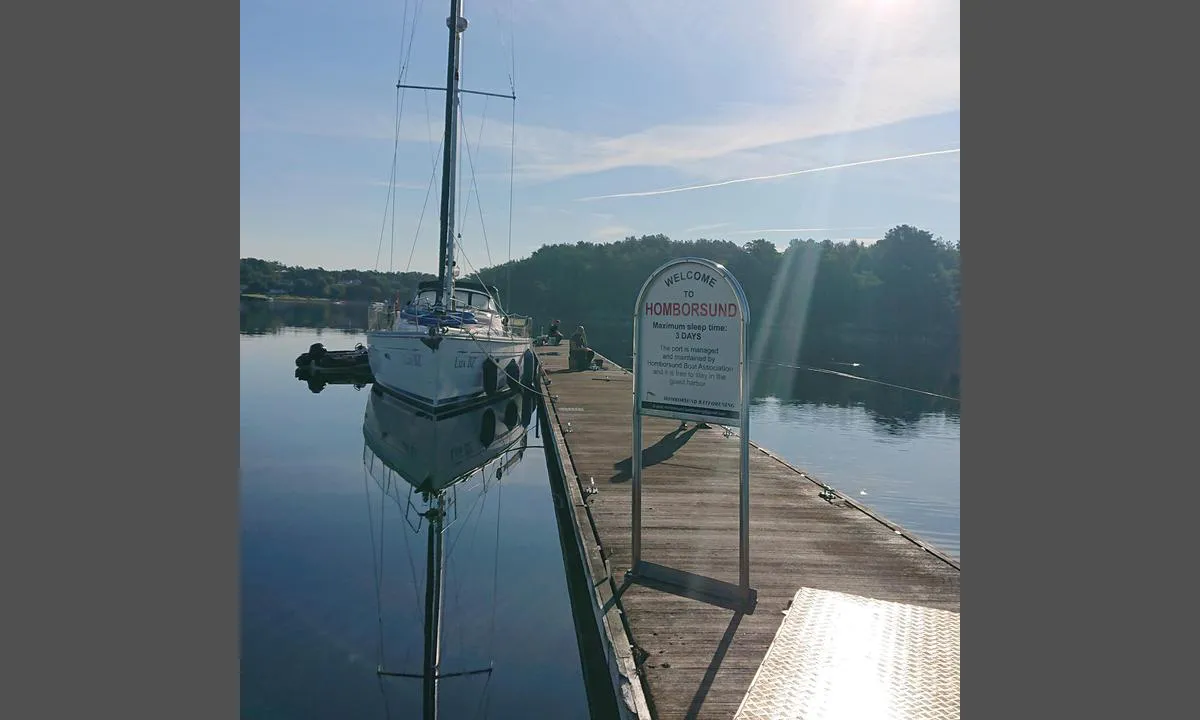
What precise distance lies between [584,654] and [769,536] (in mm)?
2028

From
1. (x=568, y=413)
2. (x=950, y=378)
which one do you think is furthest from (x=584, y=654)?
(x=950, y=378)

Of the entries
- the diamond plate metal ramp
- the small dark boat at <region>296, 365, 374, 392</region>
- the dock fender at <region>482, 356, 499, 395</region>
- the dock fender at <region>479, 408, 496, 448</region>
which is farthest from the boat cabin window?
the diamond plate metal ramp

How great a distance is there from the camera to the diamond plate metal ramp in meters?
4.21

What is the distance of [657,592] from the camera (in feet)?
19.7

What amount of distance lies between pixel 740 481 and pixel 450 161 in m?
16.9

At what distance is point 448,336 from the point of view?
1834 centimetres

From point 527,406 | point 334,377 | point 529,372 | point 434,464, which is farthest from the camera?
point 334,377

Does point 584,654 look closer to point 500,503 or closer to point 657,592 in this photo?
point 657,592

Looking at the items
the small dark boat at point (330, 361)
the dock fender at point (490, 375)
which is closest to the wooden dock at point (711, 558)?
the dock fender at point (490, 375)

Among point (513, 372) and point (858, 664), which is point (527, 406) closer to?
point (513, 372)

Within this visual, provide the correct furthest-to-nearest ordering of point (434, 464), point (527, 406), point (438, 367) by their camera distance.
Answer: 1. point (527, 406)
2. point (438, 367)
3. point (434, 464)

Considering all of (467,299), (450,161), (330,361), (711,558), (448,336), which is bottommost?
(711,558)

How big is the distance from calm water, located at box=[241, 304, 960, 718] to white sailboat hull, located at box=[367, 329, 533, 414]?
163 centimetres

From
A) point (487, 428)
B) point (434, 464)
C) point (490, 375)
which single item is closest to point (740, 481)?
point (434, 464)
